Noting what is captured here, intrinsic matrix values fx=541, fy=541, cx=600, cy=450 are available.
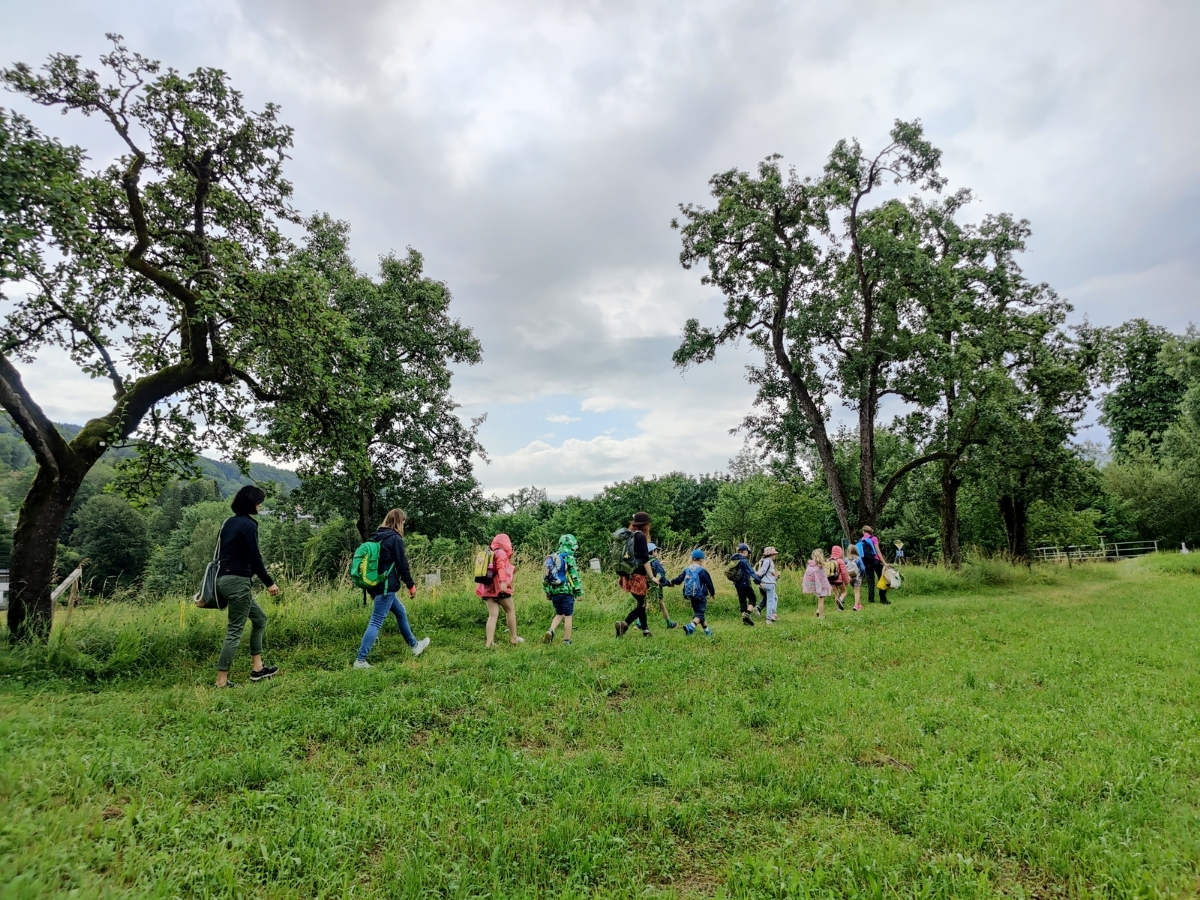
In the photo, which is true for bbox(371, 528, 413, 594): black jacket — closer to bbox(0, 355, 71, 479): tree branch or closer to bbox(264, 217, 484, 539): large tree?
bbox(0, 355, 71, 479): tree branch

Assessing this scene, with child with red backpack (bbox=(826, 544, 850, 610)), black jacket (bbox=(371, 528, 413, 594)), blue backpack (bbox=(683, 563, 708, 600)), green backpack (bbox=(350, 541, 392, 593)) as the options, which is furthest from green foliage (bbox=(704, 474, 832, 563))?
green backpack (bbox=(350, 541, 392, 593))

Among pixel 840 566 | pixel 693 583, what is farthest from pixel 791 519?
pixel 693 583

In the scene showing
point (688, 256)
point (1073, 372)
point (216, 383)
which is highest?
point (688, 256)

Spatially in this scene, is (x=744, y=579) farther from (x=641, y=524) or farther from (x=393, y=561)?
(x=393, y=561)

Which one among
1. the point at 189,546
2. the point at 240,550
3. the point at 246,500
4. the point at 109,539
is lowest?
the point at 189,546

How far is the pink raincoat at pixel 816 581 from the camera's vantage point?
476 inches

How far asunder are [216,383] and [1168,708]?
40.7 feet

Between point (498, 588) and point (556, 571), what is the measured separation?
3.06 feet

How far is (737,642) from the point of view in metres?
8.66

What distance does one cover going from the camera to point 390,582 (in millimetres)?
7332

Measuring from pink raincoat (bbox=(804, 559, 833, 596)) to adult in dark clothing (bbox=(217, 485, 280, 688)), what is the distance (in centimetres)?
1042

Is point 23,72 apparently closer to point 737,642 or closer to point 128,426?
point 128,426

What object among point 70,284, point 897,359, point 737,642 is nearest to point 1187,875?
point 737,642

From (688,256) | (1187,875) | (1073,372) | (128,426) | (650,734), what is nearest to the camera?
(1187,875)
